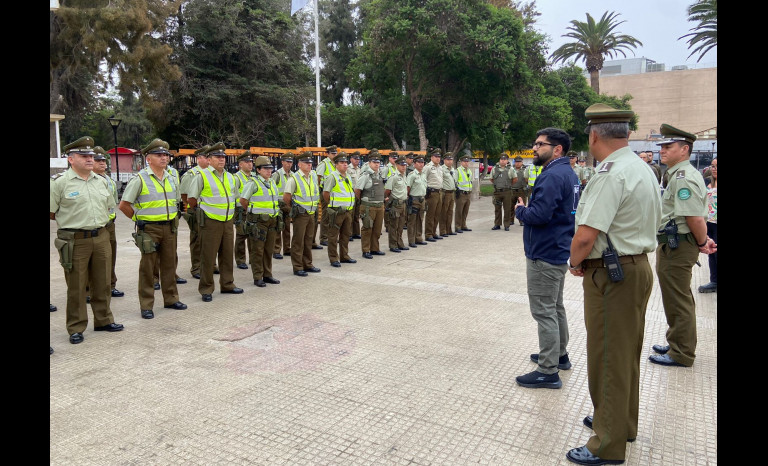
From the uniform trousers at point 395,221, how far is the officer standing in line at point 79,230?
6.10 metres

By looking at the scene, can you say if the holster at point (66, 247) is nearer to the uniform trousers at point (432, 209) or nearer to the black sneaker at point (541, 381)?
the black sneaker at point (541, 381)

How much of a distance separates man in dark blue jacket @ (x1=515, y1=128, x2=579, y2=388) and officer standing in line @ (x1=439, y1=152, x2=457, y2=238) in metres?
8.37

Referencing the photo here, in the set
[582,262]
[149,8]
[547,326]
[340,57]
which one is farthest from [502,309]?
[340,57]

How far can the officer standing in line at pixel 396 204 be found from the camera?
35.6 ft

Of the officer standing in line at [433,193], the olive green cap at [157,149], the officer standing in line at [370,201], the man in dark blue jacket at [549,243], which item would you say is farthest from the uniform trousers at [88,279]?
the officer standing in line at [433,193]

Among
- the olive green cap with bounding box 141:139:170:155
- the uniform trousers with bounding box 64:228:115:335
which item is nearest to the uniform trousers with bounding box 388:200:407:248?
the olive green cap with bounding box 141:139:170:155

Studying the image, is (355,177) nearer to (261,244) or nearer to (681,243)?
(261,244)

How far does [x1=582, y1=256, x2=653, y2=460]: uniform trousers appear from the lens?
3090 mm

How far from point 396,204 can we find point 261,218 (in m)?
3.70

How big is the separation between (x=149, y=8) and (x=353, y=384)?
745 inches

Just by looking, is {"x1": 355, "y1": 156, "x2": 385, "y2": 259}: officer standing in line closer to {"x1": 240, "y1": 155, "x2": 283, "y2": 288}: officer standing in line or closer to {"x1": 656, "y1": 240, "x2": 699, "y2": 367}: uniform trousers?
→ {"x1": 240, "y1": 155, "x2": 283, "y2": 288}: officer standing in line

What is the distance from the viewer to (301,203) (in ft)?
27.6
